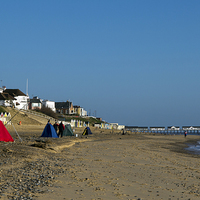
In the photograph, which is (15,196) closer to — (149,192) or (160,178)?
(149,192)

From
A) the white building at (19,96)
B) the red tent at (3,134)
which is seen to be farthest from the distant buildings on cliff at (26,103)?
the red tent at (3,134)

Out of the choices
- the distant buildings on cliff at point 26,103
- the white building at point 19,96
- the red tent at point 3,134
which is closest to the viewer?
the red tent at point 3,134

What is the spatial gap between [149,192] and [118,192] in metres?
0.89

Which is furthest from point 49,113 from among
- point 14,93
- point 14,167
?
point 14,167

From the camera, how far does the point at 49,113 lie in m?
102

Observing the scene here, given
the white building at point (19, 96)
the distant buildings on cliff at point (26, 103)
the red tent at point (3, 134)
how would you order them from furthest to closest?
the white building at point (19, 96), the distant buildings on cliff at point (26, 103), the red tent at point (3, 134)

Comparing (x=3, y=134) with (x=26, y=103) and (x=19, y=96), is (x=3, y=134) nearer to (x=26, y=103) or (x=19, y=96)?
(x=26, y=103)

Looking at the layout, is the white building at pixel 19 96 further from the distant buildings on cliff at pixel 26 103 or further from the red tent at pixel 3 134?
the red tent at pixel 3 134

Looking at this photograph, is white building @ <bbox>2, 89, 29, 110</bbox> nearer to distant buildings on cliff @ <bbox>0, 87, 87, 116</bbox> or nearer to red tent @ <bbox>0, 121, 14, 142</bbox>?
distant buildings on cliff @ <bbox>0, 87, 87, 116</bbox>

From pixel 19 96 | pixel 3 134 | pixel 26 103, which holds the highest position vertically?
pixel 19 96

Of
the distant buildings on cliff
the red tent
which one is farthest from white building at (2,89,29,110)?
the red tent

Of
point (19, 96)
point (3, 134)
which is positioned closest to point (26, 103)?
point (19, 96)

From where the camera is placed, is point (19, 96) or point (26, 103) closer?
point (26, 103)

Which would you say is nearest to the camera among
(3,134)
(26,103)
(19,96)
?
(3,134)
